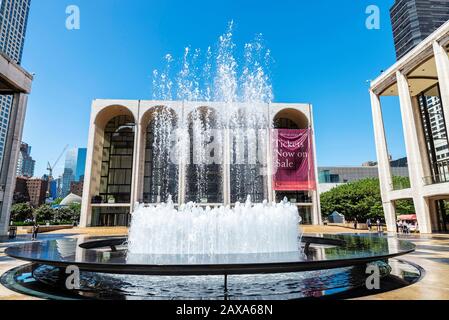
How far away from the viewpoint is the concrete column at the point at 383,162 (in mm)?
26969

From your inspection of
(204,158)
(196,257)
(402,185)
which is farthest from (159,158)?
(196,257)

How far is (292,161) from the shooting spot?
113 feet

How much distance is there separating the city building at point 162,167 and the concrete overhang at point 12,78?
11.5 metres

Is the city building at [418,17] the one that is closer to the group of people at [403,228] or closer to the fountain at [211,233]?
the group of people at [403,228]

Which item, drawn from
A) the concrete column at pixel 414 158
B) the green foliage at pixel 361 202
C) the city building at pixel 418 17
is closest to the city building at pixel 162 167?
the green foliage at pixel 361 202

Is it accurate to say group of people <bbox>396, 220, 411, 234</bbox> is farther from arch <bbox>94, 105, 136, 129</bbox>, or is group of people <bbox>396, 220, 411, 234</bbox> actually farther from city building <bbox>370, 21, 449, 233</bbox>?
arch <bbox>94, 105, 136, 129</bbox>

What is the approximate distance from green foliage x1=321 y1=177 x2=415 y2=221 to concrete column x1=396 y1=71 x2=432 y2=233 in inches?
649

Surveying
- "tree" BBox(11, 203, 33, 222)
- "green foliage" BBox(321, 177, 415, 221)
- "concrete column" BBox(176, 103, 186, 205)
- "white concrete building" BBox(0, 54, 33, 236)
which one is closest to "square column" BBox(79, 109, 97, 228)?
"white concrete building" BBox(0, 54, 33, 236)

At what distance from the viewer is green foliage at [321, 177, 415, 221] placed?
133ft

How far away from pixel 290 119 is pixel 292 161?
10.6m

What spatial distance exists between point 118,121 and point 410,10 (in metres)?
81.3

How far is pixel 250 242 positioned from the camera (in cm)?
707
